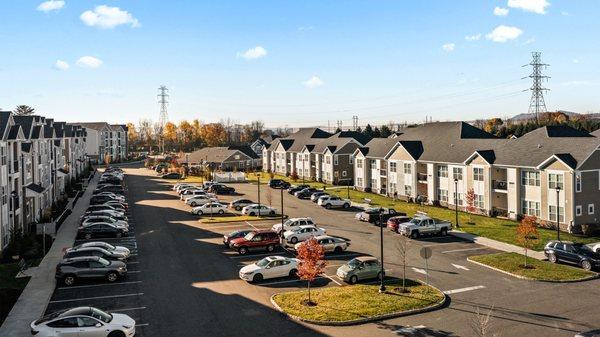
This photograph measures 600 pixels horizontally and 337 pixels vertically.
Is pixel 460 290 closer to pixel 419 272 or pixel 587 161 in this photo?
pixel 419 272

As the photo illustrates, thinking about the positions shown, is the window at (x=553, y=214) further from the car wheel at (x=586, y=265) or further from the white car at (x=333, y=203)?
the white car at (x=333, y=203)

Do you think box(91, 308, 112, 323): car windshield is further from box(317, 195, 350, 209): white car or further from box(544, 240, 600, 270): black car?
box(317, 195, 350, 209): white car

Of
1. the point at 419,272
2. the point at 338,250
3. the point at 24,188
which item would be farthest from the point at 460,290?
the point at 24,188

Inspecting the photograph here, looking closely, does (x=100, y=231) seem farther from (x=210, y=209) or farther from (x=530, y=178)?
(x=530, y=178)

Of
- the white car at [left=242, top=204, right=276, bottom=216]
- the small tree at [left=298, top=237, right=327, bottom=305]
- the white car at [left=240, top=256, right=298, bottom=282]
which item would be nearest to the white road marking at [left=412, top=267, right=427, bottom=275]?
the white car at [left=240, top=256, right=298, bottom=282]

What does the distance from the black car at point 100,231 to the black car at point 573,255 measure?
33289mm

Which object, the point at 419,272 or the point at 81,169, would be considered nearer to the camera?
the point at 419,272

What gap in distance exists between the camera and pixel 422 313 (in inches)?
909

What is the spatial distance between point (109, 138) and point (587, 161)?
139 m

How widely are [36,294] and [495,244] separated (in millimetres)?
31856

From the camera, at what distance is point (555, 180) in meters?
44.7

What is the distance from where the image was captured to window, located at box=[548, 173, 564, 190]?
44.2m

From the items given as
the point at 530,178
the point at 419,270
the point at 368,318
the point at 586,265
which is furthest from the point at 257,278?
the point at 530,178

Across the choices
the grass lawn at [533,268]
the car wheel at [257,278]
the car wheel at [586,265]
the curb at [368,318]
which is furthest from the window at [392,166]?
the curb at [368,318]
